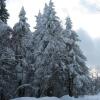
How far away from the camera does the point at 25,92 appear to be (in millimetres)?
49750

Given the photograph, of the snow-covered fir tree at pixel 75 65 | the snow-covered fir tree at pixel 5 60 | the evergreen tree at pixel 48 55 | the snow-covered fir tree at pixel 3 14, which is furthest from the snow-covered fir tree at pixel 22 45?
the snow-covered fir tree at pixel 5 60

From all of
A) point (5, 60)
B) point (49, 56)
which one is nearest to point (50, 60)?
point (49, 56)

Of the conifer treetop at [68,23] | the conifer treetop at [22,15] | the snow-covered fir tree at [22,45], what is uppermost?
the conifer treetop at [22,15]

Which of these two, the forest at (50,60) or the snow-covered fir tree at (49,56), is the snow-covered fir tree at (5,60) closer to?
the forest at (50,60)

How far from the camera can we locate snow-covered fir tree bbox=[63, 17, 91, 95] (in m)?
46.6

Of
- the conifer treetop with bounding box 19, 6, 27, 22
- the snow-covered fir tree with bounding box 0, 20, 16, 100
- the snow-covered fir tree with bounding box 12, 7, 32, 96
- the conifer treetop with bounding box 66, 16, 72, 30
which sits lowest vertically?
the snow-covered fir tree with bounding box 0, 20, 16, 100

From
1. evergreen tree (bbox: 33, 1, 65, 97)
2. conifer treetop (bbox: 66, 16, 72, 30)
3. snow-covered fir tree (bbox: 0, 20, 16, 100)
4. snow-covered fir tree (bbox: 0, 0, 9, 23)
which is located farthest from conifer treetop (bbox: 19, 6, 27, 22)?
snow-covered fir tree (bbox: 0, 20, 16, 100)

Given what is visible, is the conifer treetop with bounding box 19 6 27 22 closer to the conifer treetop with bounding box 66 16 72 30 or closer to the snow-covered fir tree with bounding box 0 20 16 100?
the conifer treetop with bounding box 66 16 72 30

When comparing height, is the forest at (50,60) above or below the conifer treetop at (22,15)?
below

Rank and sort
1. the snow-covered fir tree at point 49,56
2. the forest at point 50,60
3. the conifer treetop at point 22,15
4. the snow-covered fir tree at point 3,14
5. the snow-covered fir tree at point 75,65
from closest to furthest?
Result: the snow-covered fir tree at point 3,14 → the snow-covered fir tree at point 49,56 → the forest at point 50,60 → the snow-covered fir tree at point 75,65 → the conifer treetop at point 22,15

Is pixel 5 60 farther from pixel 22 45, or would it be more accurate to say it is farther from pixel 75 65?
pixel 75 65

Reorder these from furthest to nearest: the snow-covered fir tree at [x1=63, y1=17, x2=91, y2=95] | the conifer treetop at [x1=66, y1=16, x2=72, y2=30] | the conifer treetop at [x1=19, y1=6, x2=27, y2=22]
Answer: the conifer treetop at [x1=19, y1=6, x2=27, y2=22]
the conifer treetop at [x1=66, y1=16, x2=72, y2=30]
the snow-covered fir tree at [x1=63, y1=17, x2=91, y2=95]

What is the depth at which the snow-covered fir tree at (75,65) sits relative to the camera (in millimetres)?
46594

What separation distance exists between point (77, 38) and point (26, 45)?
9.00 metres
